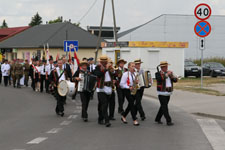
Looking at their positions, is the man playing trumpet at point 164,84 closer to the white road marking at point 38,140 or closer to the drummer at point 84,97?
the drummer at point 84,97

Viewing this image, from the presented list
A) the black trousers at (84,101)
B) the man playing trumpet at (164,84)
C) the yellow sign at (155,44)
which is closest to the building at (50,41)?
the yellow sign at (155,44)

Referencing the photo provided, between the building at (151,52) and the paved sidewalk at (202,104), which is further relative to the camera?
the building at (151,52)

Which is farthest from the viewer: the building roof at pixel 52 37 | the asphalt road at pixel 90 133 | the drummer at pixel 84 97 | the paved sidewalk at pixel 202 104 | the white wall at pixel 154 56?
the building roof at pixel 52 37

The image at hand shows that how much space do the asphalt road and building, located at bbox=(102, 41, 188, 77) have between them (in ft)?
73.1

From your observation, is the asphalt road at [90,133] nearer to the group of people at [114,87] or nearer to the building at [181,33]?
the group of people at [114,87]

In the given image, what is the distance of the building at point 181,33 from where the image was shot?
67000 millimetres

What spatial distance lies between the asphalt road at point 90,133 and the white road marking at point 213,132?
0.12m

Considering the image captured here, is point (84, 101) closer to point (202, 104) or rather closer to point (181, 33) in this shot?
point (202, 104)

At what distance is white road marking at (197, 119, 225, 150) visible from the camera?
896 centimetres

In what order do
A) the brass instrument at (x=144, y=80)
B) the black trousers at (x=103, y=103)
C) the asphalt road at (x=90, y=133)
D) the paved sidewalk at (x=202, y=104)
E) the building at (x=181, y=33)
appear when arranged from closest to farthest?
1. the asphalt road at (x=90, y=133)
2. the black trousers at (x=103, y=103)
3. the brass instrument at (x=144, y=80)
4. the paved sidewalk at (x=202, y=104)
5. the building at (x=181, y=33)

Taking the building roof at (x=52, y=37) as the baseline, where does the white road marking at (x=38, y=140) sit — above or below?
below

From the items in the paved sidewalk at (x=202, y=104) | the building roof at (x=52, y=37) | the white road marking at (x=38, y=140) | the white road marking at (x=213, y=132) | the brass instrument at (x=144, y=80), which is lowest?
the paved sidewalk at (x=202, y=104)

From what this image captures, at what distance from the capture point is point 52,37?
61.8 metres

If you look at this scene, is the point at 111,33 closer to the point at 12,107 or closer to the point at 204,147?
the point at 12,107
